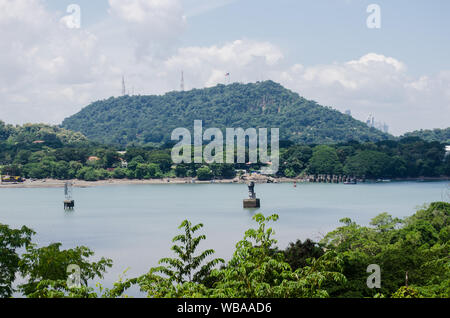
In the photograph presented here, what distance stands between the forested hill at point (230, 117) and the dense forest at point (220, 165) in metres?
54.2

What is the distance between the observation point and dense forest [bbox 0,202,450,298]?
26.7 feet

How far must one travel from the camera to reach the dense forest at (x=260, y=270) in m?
8.15

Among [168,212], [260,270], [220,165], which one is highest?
[220,165]

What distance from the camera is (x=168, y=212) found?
50375 millimetres

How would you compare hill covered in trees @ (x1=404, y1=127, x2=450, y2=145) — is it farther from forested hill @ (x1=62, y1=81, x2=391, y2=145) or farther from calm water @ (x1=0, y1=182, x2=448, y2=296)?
calm water @ (x1=0, y1=182, x2=448, y2=296)

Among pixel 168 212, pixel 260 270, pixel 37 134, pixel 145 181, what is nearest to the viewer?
pixel 260 270

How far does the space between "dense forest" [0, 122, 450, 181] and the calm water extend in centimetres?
654

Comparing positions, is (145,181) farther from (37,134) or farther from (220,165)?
(37,134)

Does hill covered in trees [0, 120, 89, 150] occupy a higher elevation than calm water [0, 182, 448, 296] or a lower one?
higher

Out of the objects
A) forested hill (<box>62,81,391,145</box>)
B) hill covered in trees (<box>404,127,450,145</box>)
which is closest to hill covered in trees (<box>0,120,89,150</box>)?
forested hill (<box>62,81,391,145</box>)

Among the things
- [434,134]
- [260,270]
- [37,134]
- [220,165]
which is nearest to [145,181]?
[220,165]

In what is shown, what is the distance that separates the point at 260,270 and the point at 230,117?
16849 cm
